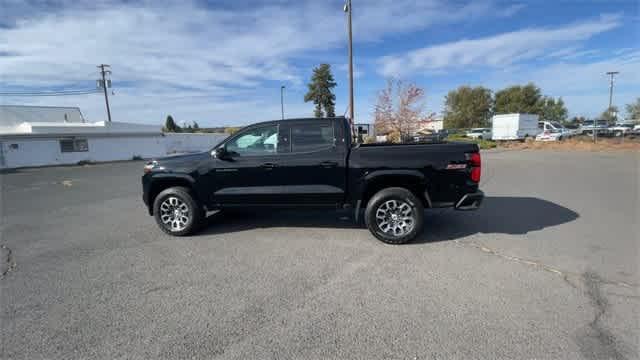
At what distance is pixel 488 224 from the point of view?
5.37 meters

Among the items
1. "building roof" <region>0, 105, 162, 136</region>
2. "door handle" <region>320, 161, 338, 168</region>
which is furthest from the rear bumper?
"building roof" <region>0, 105, 162, 136</region>

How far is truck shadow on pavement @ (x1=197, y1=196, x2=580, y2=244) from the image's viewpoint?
5.05 meters

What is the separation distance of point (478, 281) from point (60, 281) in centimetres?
476

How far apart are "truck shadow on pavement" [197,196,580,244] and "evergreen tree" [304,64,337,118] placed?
41.0m

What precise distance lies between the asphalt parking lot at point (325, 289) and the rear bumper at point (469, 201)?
52cm

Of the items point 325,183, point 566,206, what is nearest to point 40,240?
point 325,183

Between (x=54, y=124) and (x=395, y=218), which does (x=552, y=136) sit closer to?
(x=395, y=218)

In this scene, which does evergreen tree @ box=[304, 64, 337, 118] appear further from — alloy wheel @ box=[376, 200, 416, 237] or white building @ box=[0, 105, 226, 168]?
Result: alloy wheel @ box=[376, 200, 416, 237]

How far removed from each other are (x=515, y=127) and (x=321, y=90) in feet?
85.9

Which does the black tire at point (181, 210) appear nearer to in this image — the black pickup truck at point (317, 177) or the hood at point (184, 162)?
the black pickup truck at point (317, 177)

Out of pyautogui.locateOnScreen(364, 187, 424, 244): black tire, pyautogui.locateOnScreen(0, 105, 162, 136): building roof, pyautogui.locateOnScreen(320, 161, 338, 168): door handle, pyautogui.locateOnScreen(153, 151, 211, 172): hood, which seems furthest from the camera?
pyautogui.locateOnScreen(0, 105, 162, 136): building roof

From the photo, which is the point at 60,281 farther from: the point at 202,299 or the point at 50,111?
the point at 50,111

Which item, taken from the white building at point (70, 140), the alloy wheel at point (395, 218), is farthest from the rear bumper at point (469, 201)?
the white building at point (70, 140)

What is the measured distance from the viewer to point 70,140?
1056 inches
